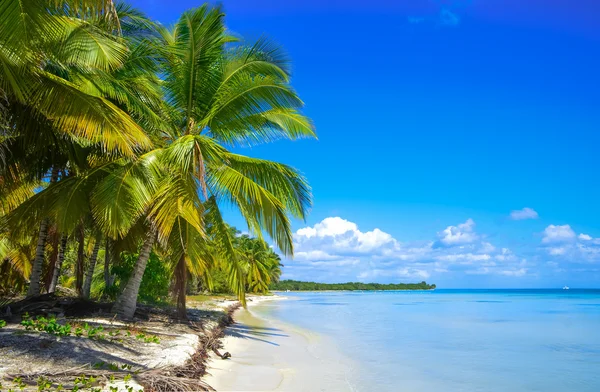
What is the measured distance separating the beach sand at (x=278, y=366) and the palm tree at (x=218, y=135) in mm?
1597

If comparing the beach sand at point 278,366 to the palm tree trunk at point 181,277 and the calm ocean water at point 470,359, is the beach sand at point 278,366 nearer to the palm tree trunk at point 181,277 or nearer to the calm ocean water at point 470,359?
the calm ocean water at point 470,359

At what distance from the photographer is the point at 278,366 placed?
866cm

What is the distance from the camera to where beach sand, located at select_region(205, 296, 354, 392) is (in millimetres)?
7129

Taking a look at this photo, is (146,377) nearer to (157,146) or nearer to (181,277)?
(181,277)

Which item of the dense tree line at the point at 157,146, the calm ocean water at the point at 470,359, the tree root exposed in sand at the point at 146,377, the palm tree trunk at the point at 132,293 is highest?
the dense tree line at the point at 157,146

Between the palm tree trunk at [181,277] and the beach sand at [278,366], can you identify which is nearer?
the beach sand at [278,366]

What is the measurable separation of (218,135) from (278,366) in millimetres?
5242

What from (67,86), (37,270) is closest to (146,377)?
(67,86)

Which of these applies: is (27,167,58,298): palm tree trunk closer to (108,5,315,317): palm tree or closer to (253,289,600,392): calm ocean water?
(108,5,315,317): palm tree

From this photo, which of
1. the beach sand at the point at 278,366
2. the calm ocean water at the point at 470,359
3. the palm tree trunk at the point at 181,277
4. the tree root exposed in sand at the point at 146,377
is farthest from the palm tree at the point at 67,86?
the calm ocean water at the point at 470,359

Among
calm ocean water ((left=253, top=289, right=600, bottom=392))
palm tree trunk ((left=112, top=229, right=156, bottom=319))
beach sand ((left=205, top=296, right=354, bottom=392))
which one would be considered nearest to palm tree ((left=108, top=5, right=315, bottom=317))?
palm tree trunk ((left=112, top=229, right=156, bottom=319))

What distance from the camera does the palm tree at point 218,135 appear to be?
9219 millimetres

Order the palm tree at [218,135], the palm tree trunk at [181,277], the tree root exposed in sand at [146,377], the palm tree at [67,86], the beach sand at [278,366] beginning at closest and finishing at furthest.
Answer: the tree root exposed in sand at [146,377]
the palm tree at [67,86]
the beach sand at [278,366]
the palm tree at [218,135]
the palm tree trunk at [181,277]

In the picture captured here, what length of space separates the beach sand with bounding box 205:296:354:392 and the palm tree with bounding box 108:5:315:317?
5.24 feet
